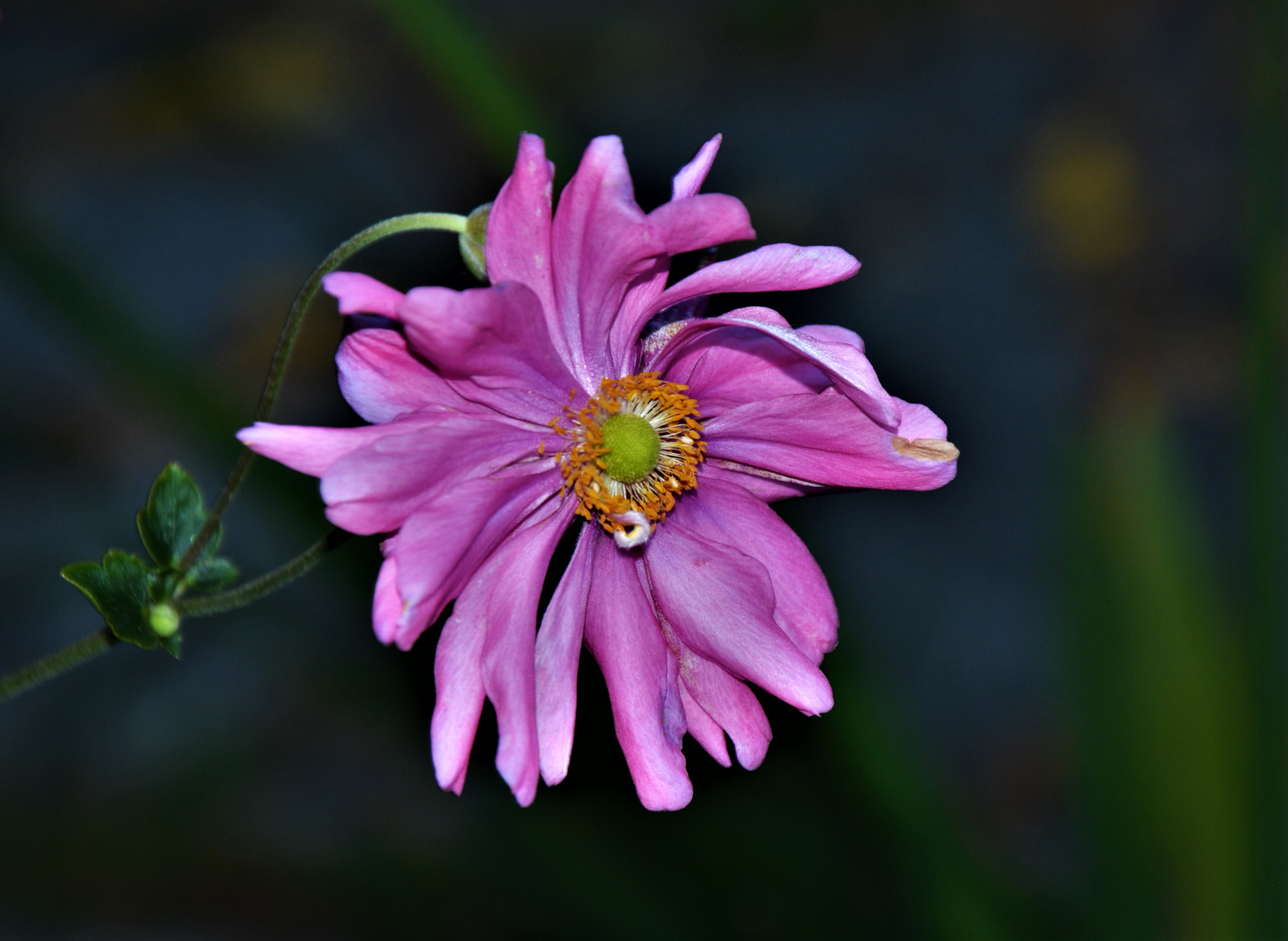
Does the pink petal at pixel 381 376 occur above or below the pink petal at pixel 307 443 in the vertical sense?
above

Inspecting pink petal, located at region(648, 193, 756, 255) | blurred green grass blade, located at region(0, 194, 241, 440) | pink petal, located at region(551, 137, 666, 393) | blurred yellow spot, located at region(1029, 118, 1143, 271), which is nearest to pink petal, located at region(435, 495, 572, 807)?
pink petal, located at region(551, 137, 666, 393)

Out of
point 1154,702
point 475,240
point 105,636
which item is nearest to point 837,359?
point 475,240

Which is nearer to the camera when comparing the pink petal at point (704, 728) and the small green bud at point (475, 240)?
the small green bud at point (475, 240)

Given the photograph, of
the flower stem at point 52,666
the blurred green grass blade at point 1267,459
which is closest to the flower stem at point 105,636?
the flower stem at point 52,666

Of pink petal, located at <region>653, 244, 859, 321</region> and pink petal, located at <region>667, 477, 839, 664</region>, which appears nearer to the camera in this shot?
pink petal, located at <region>653, 244, 859, 321</region>

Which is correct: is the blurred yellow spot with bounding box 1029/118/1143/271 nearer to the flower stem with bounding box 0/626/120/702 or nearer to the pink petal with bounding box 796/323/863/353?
the pink petal with bounding box 796/323/863/353

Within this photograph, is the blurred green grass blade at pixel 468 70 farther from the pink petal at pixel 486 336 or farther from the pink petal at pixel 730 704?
the pink petal at pixel 730 704
